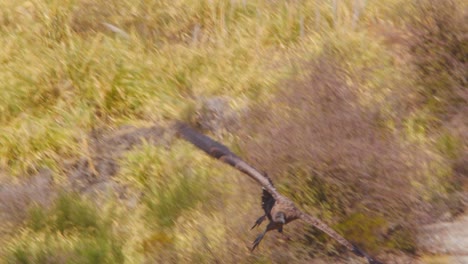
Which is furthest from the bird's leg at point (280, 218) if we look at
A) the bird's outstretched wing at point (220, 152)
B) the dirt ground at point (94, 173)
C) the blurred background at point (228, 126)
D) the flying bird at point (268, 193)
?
the dirt ground at point (94, 173)

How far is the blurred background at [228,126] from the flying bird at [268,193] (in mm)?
990

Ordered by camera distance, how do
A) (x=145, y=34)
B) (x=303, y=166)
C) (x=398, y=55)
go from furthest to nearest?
(x=145, y=34) → (x=398, y=55) → (x=303, y=166)

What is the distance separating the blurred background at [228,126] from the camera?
5.02m

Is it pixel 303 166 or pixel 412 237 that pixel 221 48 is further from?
pixel 412 237

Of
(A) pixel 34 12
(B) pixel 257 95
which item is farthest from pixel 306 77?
(A) pixel 34 12

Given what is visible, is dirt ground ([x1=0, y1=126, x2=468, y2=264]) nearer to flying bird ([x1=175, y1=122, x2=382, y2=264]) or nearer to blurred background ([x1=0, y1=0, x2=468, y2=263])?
blurred background ([x1=0, y1=0, x2=468, y2=263])

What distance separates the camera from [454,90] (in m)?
5.76

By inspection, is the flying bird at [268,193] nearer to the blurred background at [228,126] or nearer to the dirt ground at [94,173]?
the blurred background at [228,126]

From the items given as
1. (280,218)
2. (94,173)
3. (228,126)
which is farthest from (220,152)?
(94,173)

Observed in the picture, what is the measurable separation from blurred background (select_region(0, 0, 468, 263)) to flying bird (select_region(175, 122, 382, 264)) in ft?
3.25

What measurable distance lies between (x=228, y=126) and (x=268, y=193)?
2506 mm

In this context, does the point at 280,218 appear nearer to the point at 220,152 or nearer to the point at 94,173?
the point at 220,152

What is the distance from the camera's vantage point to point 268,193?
3.84 meters

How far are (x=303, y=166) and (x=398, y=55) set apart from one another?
1592 mm
